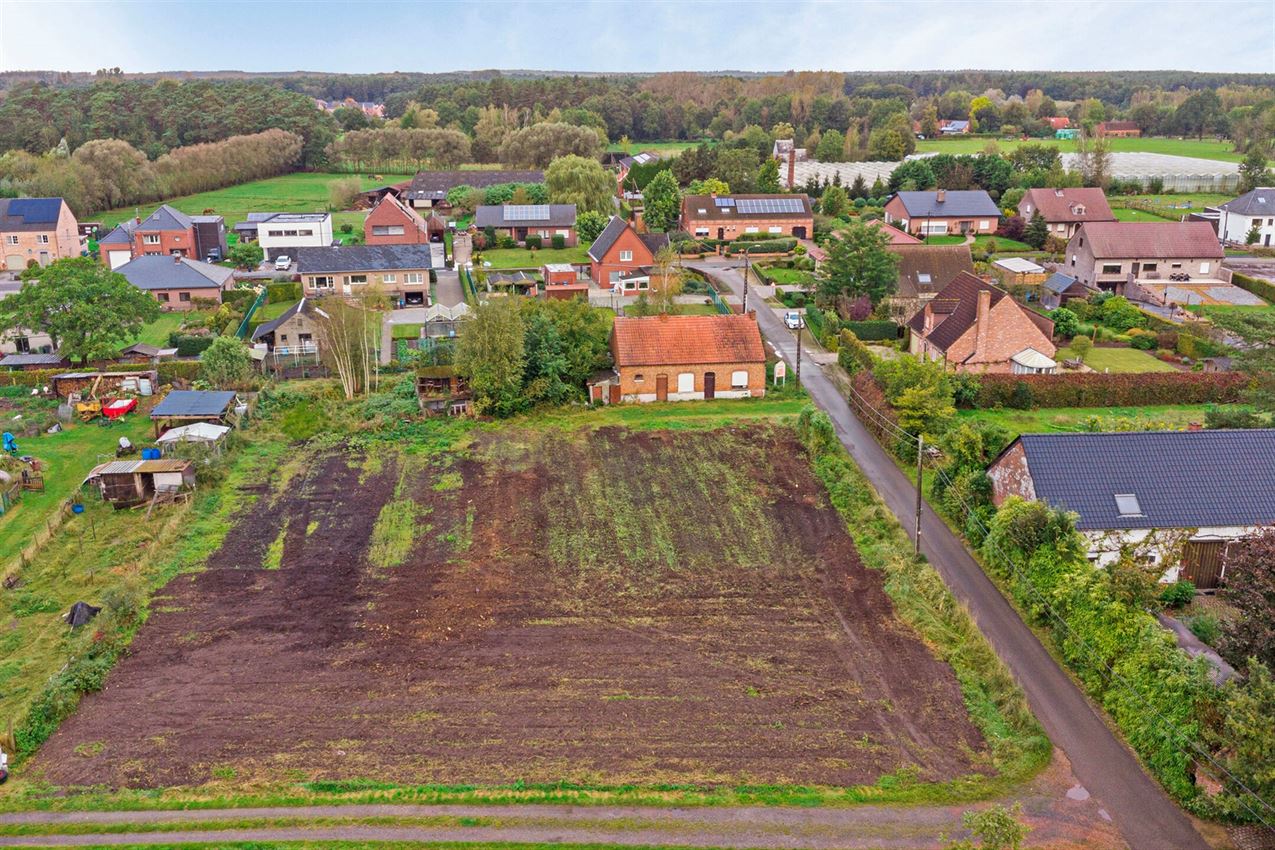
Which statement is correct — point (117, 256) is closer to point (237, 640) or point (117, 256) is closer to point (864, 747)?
point (237, 640)

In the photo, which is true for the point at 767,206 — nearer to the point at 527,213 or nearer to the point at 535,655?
the point at 527,213

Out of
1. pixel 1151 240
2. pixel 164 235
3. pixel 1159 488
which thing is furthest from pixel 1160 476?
pixel 164 235

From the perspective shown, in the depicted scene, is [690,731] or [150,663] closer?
[690,731]

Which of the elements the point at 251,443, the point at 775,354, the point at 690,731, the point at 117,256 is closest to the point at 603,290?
the point at 775,354

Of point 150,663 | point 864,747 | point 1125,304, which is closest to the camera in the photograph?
point 864,747

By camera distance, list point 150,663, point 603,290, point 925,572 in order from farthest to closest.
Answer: point 603,290 < point 925,572 < point 150,663

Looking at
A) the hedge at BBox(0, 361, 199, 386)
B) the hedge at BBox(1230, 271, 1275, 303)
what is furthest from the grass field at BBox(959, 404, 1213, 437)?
the hedge at BBox(0, 361, 199, 386)
